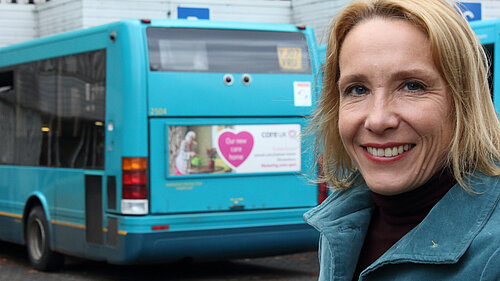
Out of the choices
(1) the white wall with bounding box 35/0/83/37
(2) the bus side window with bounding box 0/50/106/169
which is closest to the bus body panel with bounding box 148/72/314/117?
(2) the bus side window with bounding box 0/50/106/169

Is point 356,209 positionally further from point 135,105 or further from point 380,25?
point 135,105

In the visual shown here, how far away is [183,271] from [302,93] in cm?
282

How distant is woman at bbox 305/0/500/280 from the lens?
1647 millimetres

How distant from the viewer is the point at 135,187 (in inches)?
368

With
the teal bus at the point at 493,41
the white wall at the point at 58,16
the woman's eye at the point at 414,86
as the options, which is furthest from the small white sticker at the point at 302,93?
the white wall at the point at 58,16

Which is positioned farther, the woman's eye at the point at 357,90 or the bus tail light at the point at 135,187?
the bus tail light at the point at 135,187

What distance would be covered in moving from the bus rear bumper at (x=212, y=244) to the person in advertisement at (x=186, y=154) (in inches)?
27.1

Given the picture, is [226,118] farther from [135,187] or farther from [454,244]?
[454,244]

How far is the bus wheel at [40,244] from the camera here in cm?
1102

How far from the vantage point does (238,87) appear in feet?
32.4

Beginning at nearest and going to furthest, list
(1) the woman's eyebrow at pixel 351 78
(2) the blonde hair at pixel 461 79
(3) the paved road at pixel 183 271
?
(2) the blonde hair at pixel 461 79 < (1) the woman's eyebrow at pixel 351 78 < (3) the paved road at pixel 183 271

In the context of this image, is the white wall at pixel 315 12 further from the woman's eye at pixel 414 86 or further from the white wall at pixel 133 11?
the woman's eye at pixel 414 86

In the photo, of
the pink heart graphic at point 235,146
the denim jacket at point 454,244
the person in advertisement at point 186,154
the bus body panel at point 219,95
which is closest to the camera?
the denim jacket at point 454,244

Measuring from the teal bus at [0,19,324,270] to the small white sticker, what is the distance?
14 millimetres
